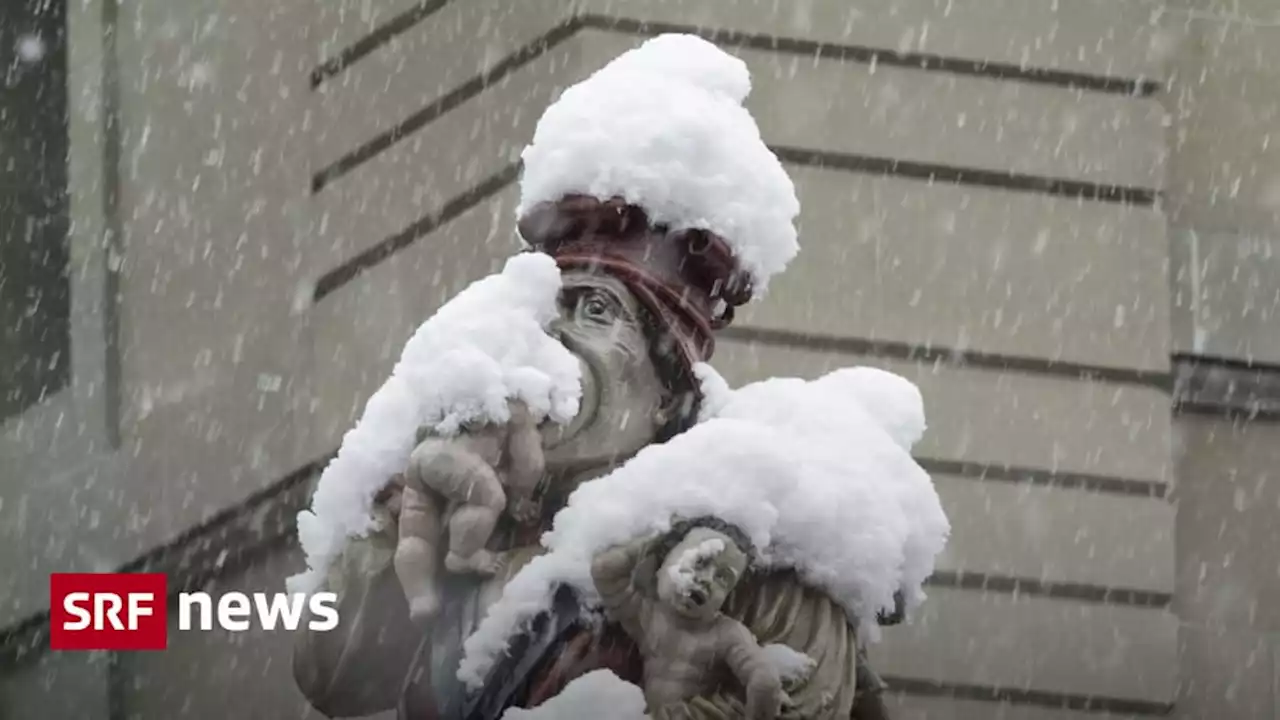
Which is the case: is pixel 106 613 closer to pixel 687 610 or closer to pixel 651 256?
pixel 651 256

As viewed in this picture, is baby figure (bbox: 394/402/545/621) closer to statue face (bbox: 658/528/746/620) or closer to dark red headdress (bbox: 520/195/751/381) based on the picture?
statue face (bbox: 658/528/746/620)

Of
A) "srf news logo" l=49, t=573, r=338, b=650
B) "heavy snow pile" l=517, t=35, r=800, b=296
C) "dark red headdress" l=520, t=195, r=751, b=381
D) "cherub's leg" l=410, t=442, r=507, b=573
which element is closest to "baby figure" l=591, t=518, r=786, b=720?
"cherub's leg" l=410, t=442, r=507, b=573

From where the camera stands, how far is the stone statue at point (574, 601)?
124 inches

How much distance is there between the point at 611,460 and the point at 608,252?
0.35 m

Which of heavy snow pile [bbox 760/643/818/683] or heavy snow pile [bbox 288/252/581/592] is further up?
heavy snow pile [bbox 288/252/581/592]

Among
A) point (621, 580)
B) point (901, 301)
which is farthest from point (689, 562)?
point (901, 301)

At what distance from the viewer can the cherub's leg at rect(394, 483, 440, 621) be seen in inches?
122

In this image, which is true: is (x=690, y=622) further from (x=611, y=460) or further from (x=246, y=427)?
(x=246, y=427)

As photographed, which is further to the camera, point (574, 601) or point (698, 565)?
point (574, 601)

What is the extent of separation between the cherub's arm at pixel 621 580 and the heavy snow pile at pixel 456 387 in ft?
0.85

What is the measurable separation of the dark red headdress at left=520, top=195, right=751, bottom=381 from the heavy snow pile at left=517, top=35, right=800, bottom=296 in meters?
0.02

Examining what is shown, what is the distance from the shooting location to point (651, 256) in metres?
3.48

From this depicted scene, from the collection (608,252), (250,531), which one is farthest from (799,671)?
(250,531)

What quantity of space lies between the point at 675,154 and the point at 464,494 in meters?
0.73
